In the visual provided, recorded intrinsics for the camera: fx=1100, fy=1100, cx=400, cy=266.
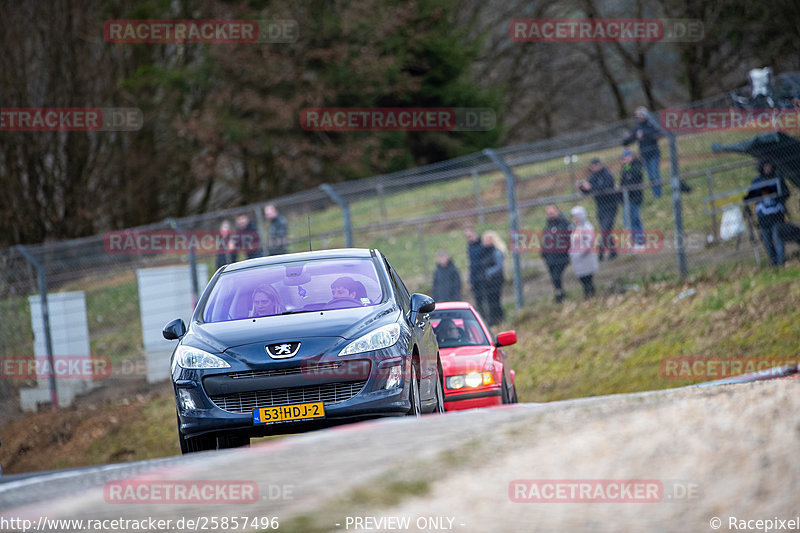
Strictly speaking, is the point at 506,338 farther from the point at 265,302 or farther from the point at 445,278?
the point at 445,278

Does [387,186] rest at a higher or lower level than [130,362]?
higher

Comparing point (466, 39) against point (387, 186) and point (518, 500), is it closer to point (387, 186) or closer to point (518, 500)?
point (387, 186)

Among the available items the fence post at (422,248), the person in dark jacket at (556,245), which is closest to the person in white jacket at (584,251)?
the person in dark jacket at (556,245)

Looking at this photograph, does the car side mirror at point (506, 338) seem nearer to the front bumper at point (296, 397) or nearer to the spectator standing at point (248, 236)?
the front bumper at point (296, 397)

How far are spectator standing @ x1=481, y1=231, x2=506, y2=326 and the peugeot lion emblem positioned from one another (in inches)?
426

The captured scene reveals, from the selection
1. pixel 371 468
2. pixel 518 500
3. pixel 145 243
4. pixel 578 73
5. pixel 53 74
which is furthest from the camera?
pixel 578 73

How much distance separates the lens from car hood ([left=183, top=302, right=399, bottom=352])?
328 inches

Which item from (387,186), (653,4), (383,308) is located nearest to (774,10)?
(653,4)

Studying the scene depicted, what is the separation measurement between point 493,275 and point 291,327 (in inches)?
425

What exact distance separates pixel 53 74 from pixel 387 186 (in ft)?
63.4

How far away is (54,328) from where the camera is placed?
66.1ft

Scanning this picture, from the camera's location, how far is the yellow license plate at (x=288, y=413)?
26.7ft

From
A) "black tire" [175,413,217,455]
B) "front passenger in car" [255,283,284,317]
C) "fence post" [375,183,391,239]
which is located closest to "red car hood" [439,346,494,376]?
"front passenger in car" [255,283,284,317]

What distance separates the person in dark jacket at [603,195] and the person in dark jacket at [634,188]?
236 mm
